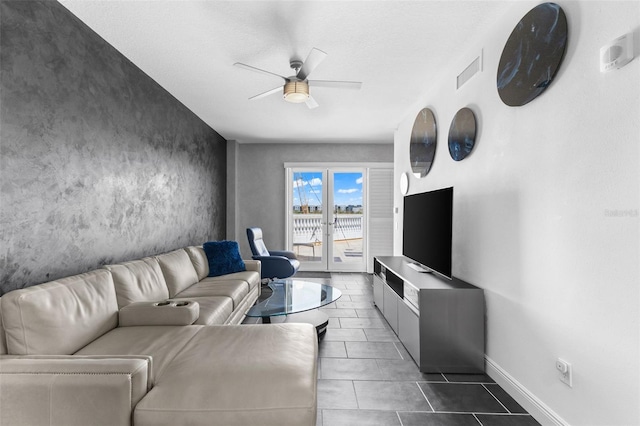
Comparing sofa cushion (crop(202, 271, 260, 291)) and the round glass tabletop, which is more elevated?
sofa cushion (crop(202, 271, 260, 291))

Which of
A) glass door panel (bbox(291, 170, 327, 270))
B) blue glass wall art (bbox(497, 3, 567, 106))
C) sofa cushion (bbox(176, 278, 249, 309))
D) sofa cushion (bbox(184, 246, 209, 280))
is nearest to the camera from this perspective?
blue glass wall art (bbox(497, 3, 567, 106))

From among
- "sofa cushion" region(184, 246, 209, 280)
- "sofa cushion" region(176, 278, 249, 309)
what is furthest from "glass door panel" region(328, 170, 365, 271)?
"sofa cushion" region(176, 278, 249, 309)

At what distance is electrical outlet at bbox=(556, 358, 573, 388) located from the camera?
1.69 metres

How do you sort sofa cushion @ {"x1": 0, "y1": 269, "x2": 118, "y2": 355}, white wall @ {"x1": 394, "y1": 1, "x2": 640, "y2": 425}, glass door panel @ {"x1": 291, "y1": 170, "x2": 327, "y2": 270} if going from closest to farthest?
white wall @ {"x1": 394, "y1": 1, "x2": 640, "y2": 425} < sofa cushion @ {"x1": 0, "y1": 269, "x2": 118, "y2": 355} < glass door panel @ {"x1": 291, "y1": 170, "x2": 327, "y2": 270}

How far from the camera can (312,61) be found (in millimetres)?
2578

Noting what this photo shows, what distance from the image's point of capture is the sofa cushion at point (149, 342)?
1778mm

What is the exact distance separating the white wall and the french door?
400 cm

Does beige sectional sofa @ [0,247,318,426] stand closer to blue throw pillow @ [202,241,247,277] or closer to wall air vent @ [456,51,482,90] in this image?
blue throw pillow @ [202,241,247,277]

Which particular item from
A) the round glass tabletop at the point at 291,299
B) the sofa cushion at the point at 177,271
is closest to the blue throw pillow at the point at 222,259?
the sofa cushion at the point at 177,271

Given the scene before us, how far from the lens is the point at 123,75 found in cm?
296

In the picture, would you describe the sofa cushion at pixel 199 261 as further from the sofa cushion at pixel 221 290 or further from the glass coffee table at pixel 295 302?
the glass coffee table at pixel 295 302

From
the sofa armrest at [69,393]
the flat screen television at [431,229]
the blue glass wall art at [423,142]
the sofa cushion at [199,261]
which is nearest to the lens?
the sofa armrest at [69,393]

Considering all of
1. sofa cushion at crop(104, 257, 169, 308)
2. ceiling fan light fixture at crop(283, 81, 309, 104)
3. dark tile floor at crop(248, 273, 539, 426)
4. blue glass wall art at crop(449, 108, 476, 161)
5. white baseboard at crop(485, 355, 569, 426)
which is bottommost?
dark tile floor at crop(248, 273, 539, 426)

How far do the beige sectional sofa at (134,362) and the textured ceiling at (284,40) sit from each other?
1842mm
